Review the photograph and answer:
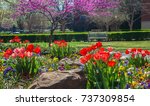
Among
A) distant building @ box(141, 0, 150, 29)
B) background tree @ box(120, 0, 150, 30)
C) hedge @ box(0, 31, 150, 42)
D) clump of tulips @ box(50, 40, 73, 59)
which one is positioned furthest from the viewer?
distant building @ box(141, 0, 150, 29)

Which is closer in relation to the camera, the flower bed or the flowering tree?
the flower bed

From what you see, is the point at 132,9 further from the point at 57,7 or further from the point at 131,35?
the point at 57,7

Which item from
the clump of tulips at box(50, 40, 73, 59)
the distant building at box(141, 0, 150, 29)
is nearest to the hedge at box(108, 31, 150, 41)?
the distant building at box(141, 0, 150, 29)

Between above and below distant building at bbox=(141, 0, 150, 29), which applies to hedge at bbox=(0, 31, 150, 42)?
below

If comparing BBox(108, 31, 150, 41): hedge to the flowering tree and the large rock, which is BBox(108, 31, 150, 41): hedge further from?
the large rock

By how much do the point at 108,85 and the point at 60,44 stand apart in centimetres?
598

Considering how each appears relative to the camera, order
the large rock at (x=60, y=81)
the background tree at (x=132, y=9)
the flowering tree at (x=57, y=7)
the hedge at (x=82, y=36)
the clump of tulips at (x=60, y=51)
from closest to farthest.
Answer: the large rock at (x=60, y=81) → the clump of tulips at (x=60, y=51) → the flowering tree at (x=57, y=7) → the hedge at (x=82, y=36) → the background tree at (x=132, y=9)

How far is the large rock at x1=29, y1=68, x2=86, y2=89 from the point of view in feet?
18.7

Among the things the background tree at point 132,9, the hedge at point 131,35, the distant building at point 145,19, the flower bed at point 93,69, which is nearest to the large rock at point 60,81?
the flower bed at point 93,69

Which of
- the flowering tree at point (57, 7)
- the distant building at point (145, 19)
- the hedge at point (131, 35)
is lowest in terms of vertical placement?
the hedge at point (131, 35)

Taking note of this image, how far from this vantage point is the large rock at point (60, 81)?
225 inches

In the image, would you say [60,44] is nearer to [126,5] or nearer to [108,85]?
[108,85]

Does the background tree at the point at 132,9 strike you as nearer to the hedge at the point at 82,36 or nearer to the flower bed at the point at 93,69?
the hedge at the point at 82,36

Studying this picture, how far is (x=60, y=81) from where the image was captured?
579 cm
